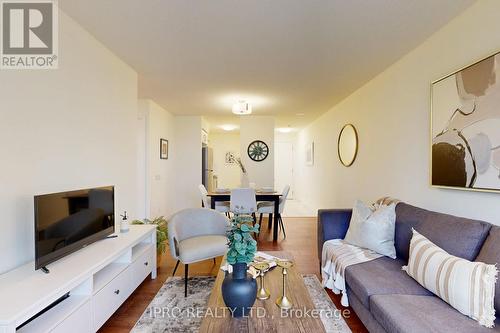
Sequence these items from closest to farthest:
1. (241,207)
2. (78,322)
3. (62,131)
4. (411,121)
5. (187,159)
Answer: (78,322)
(62,131)
(241,207)
(411,121)
(187,159)

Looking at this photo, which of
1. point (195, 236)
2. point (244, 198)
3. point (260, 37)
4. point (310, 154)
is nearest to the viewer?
point (260, 37)

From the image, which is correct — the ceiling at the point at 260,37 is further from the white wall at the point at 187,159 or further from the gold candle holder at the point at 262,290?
the white wall at the point at 187,159

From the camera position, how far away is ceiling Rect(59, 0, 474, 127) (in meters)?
2.01

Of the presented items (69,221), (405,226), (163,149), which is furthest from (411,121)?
(163,149)

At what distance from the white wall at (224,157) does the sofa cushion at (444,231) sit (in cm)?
718

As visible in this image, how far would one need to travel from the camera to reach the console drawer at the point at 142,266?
94.1 inches

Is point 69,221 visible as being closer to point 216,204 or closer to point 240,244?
point 240,244

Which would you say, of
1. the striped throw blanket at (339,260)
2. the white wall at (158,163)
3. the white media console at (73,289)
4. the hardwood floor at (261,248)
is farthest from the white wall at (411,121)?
the white wall at (158,163)

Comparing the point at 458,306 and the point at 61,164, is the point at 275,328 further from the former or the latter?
the point at 61,164

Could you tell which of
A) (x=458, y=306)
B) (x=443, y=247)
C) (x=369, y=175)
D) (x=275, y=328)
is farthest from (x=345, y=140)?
(x=275, y=328)

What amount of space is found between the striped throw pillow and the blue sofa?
0.05 meters

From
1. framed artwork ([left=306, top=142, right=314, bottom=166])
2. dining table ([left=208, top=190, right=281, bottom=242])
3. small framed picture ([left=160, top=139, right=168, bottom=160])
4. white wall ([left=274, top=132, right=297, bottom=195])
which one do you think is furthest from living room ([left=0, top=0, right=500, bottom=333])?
white wall ([left=274, top=132, right=297, bottom=195])

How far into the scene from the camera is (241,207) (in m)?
2.27

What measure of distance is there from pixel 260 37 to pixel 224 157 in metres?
7.08
